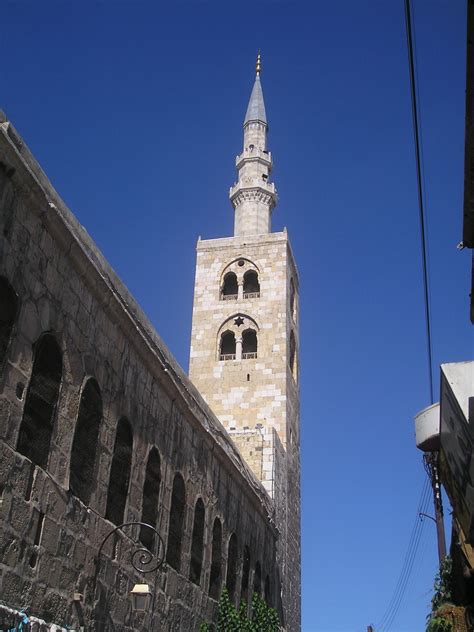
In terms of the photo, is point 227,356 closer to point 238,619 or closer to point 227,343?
point 227,343

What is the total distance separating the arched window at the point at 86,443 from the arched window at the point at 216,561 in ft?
17.2

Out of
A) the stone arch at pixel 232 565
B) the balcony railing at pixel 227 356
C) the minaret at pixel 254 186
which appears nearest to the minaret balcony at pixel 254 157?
the minaret at pixel 254 186

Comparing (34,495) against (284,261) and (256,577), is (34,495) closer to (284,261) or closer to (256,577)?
(256,577)

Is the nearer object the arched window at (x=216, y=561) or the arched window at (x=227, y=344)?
the arched window at (x=216, y=561)

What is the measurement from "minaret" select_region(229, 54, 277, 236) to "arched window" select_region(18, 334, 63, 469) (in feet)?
76.6

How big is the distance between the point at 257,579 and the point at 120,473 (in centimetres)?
855

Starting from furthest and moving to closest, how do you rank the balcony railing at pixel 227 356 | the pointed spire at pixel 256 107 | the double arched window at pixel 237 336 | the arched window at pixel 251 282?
the pointed spire at pixel 256 107, the arched window at pixel 251 282, the double arched window at pixel 237 336, the balcony railing at pixel 227 356

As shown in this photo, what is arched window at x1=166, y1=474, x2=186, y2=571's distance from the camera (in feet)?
34.3

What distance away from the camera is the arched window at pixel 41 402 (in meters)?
6.83

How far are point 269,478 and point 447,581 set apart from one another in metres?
6.88

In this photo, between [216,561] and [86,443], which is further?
[216,561]

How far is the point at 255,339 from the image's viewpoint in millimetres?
27297

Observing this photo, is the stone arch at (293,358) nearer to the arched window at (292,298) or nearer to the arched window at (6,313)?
the arched window at (292,298)

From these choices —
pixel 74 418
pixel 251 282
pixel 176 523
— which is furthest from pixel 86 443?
pixel 251 282
